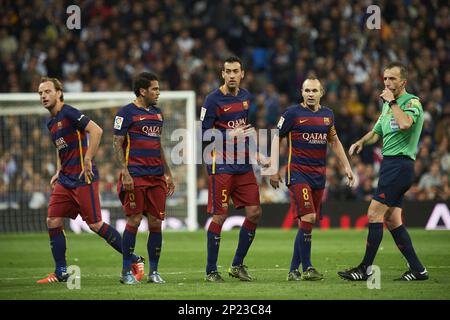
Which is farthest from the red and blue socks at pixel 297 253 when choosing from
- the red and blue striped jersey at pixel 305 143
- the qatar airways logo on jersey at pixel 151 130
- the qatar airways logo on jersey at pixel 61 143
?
the qatar airways logo on jersey at pixel 61 143

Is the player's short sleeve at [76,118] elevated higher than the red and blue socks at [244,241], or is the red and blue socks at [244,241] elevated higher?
the player's short sleeve at [76,118]

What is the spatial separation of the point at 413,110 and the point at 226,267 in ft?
12.3

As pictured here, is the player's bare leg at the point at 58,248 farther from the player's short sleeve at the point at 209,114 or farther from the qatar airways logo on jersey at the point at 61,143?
the player's short sleeve at the point at 209,114

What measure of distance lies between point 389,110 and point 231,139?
1901 mm

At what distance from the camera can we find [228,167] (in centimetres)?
1133

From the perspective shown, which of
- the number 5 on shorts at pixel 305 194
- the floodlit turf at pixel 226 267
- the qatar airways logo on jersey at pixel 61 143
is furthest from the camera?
the qatar airways logo on jersey at pixel 61 143

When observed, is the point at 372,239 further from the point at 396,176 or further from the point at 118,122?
the point at 118,122

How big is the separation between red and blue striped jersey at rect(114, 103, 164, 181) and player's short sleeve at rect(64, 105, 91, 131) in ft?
2.11

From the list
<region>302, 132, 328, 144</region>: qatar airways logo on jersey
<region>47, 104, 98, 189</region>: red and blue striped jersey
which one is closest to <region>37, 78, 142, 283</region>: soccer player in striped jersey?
<region>47, 104, 98, 189</region>: red and blue striped jersey

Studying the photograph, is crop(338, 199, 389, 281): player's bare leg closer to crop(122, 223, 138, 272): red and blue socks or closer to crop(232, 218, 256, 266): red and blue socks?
crop(232, 218, 256, 266): red and blue socks

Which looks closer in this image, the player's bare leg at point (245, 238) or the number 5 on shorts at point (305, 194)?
the number 5 on shorts at point (305, 194)

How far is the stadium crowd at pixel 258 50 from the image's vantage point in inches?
917

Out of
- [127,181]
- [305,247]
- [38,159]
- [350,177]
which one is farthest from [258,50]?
[127,181]
